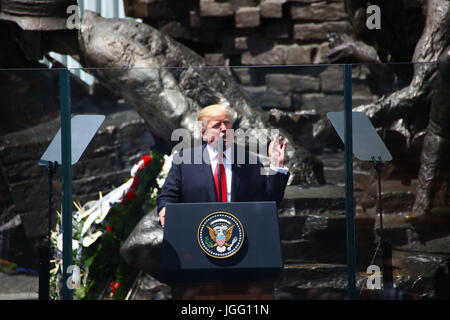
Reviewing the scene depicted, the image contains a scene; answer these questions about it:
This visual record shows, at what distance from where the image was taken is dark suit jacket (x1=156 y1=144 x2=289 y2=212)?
118 inches

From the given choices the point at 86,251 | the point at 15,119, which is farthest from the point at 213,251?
the point at 15,119

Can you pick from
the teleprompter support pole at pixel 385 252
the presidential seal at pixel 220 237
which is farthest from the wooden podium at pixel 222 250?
the teleprompter support pole at pixel 385 252

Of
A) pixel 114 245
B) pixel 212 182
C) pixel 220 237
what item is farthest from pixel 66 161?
pixel 220 237

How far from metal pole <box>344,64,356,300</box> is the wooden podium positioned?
1.06 feet

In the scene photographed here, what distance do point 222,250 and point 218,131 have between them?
518mm

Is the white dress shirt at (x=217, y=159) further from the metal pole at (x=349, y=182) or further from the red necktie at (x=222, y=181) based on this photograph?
the metal pole at (x=349, y=182)

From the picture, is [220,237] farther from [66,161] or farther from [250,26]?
[250,26]

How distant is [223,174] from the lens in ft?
9.91

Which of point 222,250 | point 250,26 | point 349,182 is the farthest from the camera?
point 250,26
